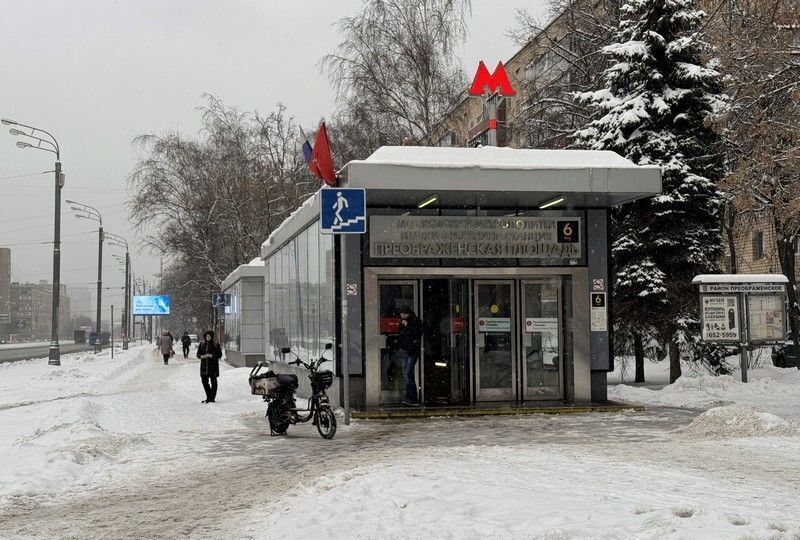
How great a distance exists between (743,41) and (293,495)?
9.67 meters

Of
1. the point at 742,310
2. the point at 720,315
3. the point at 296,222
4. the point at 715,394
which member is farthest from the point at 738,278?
the point at 296,222

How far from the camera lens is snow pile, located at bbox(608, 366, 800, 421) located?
16.6 meters

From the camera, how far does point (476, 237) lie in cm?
1633

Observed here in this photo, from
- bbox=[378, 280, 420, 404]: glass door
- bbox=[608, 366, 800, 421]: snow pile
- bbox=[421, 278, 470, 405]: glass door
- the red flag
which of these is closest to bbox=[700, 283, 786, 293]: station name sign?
bbox=[608, 366, 800, 421]: snow pile

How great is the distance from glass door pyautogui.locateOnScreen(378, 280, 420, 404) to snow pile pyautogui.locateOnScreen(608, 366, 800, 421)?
14.3ft

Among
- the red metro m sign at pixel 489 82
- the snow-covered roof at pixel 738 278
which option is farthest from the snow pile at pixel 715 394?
the red metro m sign at pixel 489 82

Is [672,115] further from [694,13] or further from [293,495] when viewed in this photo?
[293,495]

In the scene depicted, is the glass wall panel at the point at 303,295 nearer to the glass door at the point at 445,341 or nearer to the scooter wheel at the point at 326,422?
the glass door at the point at 445,341

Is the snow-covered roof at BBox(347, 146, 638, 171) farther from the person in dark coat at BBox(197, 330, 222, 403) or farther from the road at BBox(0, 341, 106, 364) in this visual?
the road at BBox(0, 341, 106, 364)

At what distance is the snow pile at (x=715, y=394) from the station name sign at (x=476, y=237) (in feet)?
10.8

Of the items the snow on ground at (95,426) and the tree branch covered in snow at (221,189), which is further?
the tree branch covered in snow at (221,189)

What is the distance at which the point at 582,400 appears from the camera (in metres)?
16.6

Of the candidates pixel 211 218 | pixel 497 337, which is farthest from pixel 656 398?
pixel 211 218

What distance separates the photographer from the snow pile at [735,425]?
1158cm
